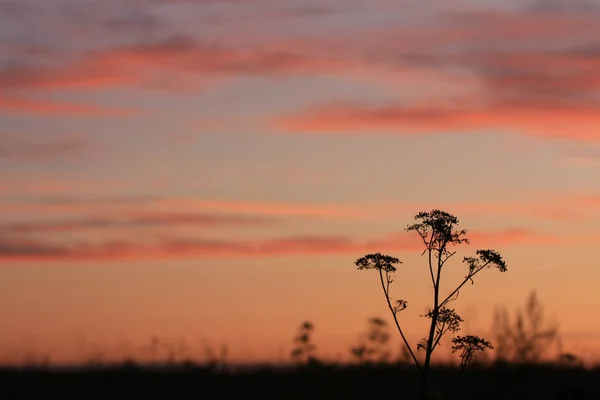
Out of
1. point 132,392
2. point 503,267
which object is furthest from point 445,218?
point 132,392

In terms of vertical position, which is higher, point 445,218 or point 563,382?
point 445,218

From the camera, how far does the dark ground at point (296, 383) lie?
29.0 meters

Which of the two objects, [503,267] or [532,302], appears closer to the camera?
[503,267]

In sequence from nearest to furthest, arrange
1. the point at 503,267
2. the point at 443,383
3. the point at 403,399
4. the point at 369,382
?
the point at 503,267 < the point at 403,399 < the point at 369,382 < the point at 443,383

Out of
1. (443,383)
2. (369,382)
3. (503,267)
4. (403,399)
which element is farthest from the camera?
(443,383)

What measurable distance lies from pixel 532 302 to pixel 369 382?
4692mm

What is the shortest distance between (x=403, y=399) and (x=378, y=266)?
6301 mm

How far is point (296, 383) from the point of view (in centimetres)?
3116

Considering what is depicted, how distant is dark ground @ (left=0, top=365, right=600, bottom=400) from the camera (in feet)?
95.0

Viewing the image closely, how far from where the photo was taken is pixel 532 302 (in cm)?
2902

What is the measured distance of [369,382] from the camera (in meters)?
30.2

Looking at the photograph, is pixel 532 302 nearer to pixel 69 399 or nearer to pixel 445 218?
pixel 445 218

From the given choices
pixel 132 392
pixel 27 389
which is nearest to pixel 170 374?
pixel 132 392

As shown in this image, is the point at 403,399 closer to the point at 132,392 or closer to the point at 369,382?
the point at 369,382
